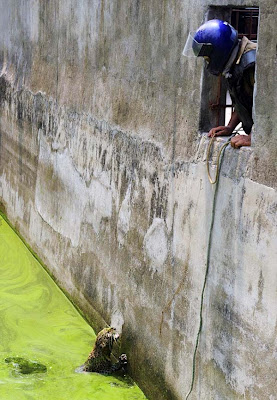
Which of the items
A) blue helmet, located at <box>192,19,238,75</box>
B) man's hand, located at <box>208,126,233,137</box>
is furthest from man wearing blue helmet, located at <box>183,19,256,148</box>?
man's hand, located at <box>208,126,233,137</box>

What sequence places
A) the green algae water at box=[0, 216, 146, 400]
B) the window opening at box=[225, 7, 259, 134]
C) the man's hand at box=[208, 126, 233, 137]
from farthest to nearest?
the green algae water at box=[0, 216, 146, 400], the window opening at box=[225, 7, 259, 134], the man's hand at box=[208, 126, 233, 137]

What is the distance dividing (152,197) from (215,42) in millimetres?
1188

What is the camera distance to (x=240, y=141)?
133 inches

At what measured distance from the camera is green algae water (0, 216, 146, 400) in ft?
14.5

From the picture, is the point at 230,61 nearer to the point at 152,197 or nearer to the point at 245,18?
the point at 152,197

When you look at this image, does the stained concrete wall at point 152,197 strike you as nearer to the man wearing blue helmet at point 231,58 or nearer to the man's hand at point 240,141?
the man's hand at point 240,141

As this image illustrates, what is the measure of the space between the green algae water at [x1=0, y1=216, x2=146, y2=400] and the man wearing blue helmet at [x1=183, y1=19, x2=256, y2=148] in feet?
6.01

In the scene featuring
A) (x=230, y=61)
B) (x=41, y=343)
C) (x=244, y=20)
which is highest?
(x=244, y=20)

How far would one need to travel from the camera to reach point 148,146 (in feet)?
14.3

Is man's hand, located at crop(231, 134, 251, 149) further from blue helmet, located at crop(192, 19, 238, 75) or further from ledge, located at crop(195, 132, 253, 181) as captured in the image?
blue helmet, located at crop(192, 19, 238, 75)

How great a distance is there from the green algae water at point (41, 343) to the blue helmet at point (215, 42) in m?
2.02

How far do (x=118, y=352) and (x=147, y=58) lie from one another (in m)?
1.83

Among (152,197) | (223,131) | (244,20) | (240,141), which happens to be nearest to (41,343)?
(152,197)

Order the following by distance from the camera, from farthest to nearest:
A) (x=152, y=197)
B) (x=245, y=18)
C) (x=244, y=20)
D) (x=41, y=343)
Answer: (x=41, y=343) → (x=244, y=20) → (x=245, y=18) → (x=152, y=197)
